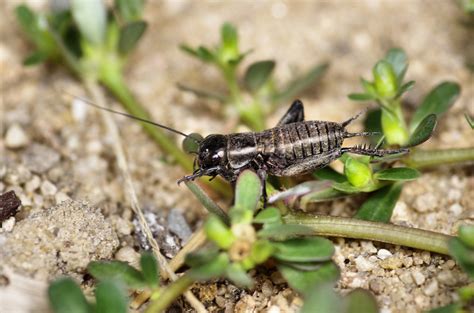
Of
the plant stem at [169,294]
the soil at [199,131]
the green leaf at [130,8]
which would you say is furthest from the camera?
the green leaf at [130,8]

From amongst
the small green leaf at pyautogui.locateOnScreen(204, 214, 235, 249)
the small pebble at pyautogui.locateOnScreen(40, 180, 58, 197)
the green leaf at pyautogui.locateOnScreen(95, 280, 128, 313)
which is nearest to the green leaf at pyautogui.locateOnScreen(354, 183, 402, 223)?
the small green leaf at pyautogui.locateOnScreen(204, 214, 235, 249)

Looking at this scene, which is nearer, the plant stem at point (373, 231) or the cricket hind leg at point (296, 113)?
the plant stem at point (373, 231)

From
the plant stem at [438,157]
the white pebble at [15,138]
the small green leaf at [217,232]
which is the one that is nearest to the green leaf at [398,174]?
the plant stem at [438,157]

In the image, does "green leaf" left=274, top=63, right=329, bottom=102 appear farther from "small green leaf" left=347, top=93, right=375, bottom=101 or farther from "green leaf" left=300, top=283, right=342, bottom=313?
"green leaf" left=300, top=283, right=342, bottom=313

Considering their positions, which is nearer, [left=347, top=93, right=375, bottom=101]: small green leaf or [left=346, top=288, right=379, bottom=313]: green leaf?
[left=346, top=288, right=379, bottom=313]: green leaf

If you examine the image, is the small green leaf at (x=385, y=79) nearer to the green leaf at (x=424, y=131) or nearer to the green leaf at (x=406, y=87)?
the green leaf at (x=406, y=87)

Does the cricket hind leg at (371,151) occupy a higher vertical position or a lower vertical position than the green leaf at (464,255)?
higher
